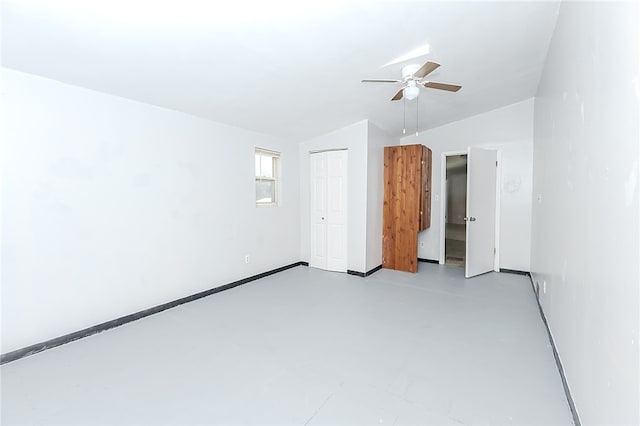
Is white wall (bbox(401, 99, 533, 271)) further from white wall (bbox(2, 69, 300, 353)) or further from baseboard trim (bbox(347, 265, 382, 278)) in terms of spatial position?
white wall (bbox(2, 69, 300, 353))

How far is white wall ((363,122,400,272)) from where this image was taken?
466cm

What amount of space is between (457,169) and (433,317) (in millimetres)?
8757

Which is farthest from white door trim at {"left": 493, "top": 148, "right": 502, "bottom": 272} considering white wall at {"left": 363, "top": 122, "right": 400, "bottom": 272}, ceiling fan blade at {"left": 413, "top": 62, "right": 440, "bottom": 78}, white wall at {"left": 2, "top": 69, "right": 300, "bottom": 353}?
white wall at {"left": 2, "top": 69, "right": 300, "bottom": 353}

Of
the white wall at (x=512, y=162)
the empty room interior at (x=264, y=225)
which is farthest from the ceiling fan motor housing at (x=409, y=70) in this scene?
the white wall at (x=512, y=162)

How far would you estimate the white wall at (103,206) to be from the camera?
90.9 inches

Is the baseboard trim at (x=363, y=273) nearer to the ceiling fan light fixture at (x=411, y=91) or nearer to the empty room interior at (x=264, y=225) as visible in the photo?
the empty room interior at (x=264, y=225)

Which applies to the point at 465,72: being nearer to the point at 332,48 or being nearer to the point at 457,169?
the point at 332,48

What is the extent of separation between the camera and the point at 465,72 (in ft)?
10.8

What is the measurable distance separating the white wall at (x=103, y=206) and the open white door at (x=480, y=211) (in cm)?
339

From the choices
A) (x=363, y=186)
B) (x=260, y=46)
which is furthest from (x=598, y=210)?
(x=363, y=186)

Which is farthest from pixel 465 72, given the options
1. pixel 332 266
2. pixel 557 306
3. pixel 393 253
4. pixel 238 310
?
pixel 238 310

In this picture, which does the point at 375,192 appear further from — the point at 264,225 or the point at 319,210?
the point at 264,225

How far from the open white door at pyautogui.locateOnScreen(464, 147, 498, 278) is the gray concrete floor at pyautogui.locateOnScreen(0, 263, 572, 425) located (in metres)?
1.20

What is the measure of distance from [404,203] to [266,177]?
2.27m
